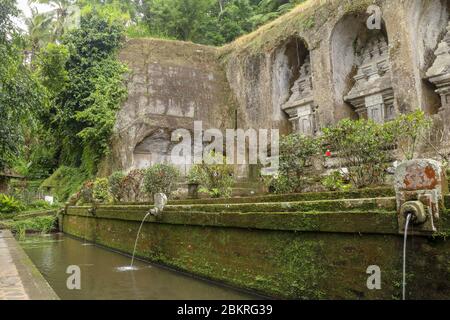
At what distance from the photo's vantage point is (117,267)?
7727 mm

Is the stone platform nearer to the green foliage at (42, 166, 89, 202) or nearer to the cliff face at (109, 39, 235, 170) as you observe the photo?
the cliff face at (109, 39, 235, 170)

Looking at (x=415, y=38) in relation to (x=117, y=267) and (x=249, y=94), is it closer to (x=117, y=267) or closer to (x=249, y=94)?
(x=249, y=94)

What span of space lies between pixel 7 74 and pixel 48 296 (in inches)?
195

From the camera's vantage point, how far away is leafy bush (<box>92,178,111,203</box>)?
1289cm

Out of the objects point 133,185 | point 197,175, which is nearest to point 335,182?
point 197,175

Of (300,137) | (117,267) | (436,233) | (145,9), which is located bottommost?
(117,267)

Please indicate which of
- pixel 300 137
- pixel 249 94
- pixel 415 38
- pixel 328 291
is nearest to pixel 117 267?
pixel 300 137

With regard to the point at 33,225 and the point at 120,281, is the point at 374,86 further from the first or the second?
the point at 33,225

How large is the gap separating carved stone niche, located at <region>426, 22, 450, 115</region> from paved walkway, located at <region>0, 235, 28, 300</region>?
10355 millimetres

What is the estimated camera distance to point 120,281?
21.3ft

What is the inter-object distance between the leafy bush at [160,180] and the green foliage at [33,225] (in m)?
7.50
